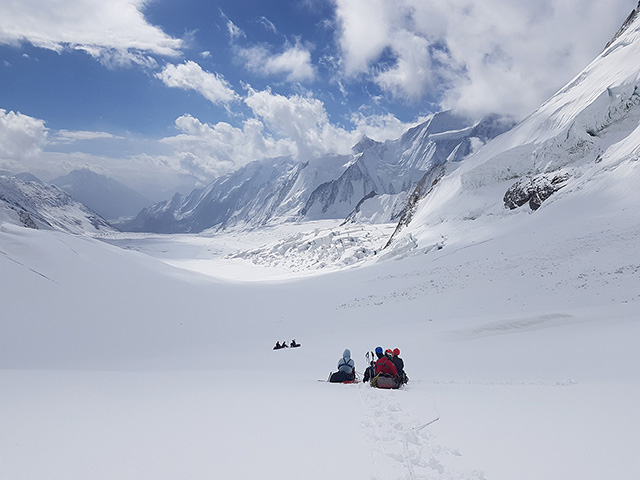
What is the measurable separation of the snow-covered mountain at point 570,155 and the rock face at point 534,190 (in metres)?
0.08

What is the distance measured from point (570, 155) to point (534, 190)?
20.3ft

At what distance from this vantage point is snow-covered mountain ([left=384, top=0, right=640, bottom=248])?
28094mm

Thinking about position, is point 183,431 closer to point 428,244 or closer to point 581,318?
point 581,318

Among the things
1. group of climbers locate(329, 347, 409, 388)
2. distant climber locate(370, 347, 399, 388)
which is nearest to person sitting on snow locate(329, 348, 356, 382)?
group of climbers locate(329, 347, 409, 388)

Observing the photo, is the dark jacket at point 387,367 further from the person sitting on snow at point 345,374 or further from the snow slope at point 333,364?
the person sitting on snow at point 345,374

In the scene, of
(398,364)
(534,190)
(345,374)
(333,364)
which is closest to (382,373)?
(398,364)

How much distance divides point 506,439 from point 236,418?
3617mm

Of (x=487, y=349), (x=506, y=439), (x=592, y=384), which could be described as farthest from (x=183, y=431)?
(x=487, y=349)

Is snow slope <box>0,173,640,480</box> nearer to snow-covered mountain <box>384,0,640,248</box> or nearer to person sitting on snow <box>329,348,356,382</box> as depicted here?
person sitting on snow <box>329,348,356,382</box>

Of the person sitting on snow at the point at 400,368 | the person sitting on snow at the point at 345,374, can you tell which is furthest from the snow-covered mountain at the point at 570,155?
the person sitting on snow at the point at 345,374

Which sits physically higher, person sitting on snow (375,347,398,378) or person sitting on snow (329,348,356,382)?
person sitting on snow (329,348,356,382)

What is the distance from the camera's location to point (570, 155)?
3481 centimetres

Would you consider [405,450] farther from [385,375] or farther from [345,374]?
[345,374]

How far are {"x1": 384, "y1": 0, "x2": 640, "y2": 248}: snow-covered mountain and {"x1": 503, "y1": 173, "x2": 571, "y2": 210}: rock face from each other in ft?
Result: 0.25
